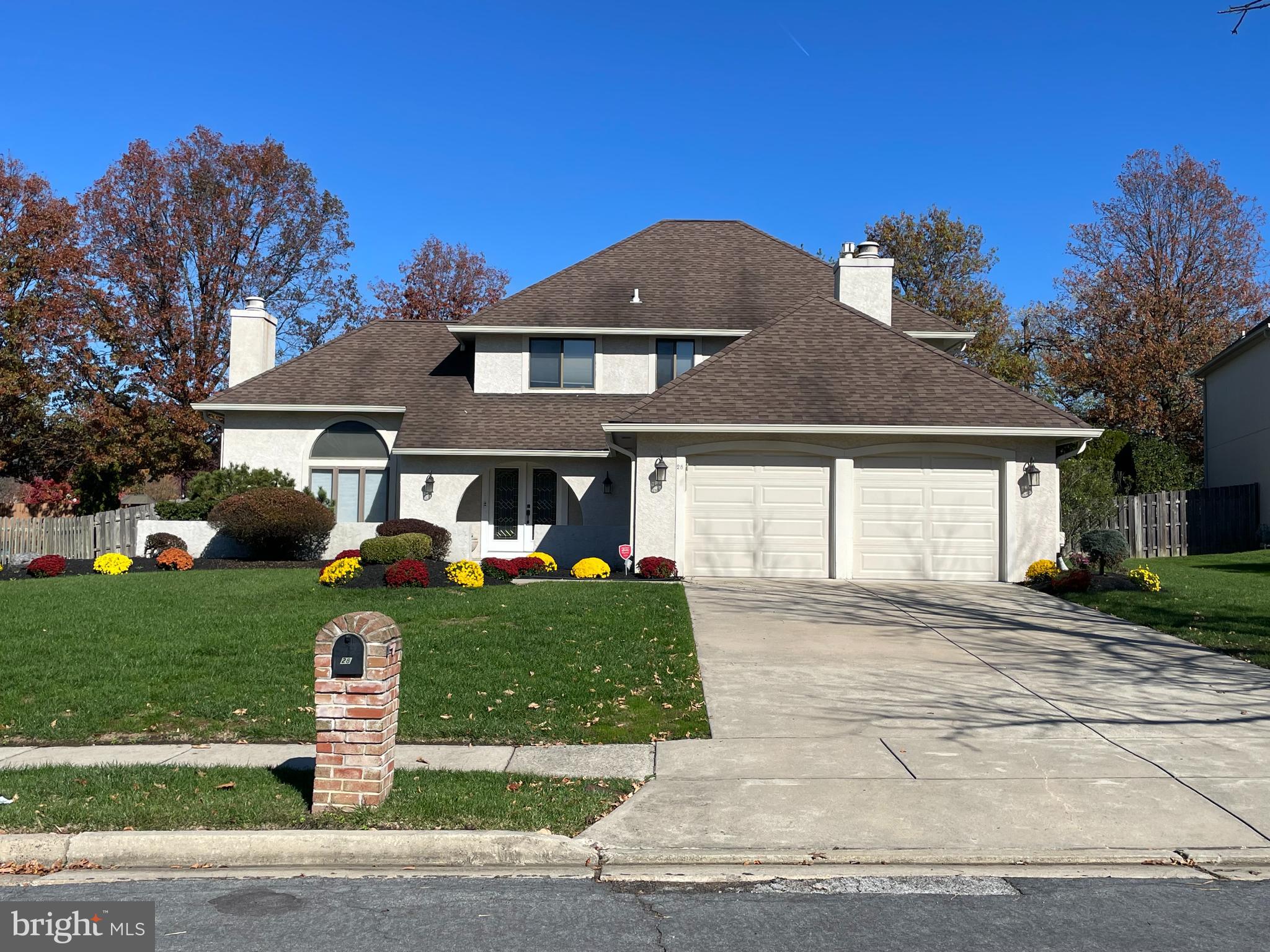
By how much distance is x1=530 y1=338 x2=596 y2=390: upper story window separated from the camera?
23953 mm

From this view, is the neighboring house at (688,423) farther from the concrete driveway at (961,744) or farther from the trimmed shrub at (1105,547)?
the concrete driveway at (961,744)

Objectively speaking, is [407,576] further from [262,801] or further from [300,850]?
[300,850]

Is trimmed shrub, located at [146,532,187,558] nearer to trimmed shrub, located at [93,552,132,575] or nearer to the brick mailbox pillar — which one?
trimmed shrub, located at [93,552,132,575]

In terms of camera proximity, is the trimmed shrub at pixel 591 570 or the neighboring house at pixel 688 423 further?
the trimmed shrub at pixel 591 570

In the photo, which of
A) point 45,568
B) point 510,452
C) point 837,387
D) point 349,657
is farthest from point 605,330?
point 349,657

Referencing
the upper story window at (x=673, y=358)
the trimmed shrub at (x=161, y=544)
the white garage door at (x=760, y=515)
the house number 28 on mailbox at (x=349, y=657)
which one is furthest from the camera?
the upper story window at (x=673, y=358)

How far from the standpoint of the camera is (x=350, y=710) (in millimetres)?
6441

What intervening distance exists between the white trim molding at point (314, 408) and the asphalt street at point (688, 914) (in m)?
18.4

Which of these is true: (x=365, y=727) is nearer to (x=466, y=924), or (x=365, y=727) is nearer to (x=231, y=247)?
(x=466, y=924)

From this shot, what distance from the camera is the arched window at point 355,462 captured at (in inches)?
943

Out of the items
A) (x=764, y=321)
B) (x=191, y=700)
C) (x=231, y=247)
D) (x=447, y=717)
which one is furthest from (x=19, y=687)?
(x=231, y=247)

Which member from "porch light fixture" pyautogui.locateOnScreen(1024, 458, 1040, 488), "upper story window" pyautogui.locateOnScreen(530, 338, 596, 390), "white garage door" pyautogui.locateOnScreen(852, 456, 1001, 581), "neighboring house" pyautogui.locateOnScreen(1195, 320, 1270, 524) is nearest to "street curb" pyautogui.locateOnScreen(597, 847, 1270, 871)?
"white garage door" pyautogui.locateOnScreen(852, 456, 1001, 581)

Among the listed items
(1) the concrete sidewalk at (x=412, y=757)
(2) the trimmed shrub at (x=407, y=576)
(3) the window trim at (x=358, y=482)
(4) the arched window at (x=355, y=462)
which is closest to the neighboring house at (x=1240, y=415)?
(2) the trimmed shrub at (x=407, y=576)

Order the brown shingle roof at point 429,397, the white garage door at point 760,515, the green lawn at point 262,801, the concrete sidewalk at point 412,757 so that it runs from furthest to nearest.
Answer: the brown shingle roof at point 429,397, the white garage door at point 760,515, the concrete sidewalk at point 412,757, the green lawn at point 262,801
